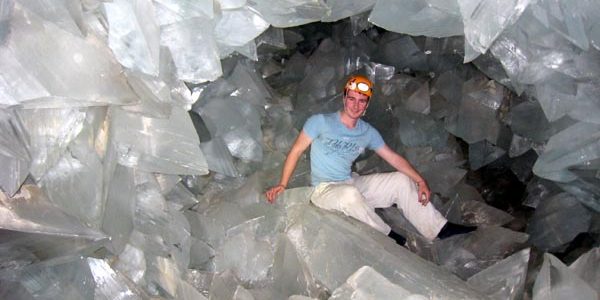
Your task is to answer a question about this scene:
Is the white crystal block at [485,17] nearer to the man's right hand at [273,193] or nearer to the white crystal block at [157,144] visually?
the white crystal block at [157,144]

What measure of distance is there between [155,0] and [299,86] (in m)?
2.11

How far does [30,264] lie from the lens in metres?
2.07

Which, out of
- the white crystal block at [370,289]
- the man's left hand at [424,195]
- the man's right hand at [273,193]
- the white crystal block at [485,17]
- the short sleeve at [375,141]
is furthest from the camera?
the short sleeve at [375,141]

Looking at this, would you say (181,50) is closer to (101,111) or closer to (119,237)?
(101,111)

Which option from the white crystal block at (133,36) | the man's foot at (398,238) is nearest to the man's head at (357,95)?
the man's foot at (398,238)

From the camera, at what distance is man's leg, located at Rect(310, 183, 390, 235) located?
2.94 m

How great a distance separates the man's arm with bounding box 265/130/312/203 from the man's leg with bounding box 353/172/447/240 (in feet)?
1.03

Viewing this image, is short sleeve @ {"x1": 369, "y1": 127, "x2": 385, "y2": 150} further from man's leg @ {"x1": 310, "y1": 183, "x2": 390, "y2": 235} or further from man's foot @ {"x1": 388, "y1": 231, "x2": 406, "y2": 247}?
man's foot @ {"x1": 388, "y1": 231, "x2": 406, "y2": 247}

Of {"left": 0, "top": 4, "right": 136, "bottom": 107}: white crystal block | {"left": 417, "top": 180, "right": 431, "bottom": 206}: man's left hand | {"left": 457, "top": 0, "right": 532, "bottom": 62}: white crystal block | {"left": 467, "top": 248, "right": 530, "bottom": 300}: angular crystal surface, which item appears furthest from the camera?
{"left": 417, "top": 180, "right": 431, "bottom": 206}: man's left hand

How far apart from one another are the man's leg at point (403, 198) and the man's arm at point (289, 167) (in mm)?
313

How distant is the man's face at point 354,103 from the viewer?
3.02 meters

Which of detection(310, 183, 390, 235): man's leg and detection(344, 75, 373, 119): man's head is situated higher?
detection(344, 75, 373, 119): man's head

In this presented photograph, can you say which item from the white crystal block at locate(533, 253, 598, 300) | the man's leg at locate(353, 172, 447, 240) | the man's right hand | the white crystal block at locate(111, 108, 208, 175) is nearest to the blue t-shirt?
the man's leg at locate(353, 172, 447, 240)

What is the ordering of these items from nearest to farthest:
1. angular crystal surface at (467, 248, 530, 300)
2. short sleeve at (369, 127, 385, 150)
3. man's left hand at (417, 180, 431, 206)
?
1. angular crystal surface at (467, 248, 530, 300)
2. man's left hand at (417, 180, 431, 206)
3. short sleeve at (369, 127, 385, 150)
